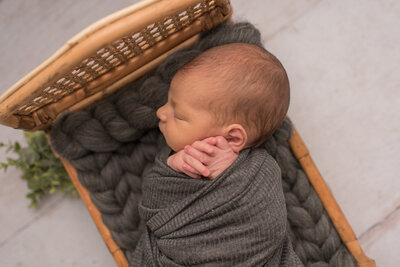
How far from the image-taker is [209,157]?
70 cm

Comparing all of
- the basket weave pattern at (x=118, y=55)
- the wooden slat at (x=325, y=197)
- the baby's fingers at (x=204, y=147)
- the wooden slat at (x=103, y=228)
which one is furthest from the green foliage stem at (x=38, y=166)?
the wooden slat at (x=325, y=197)

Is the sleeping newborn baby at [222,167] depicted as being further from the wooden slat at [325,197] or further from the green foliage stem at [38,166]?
the green foliage stem at [38,166]

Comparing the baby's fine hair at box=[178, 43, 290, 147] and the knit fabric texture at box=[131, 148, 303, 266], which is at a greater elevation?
the baby's fine hair at box=[178, 43, 290, 147]

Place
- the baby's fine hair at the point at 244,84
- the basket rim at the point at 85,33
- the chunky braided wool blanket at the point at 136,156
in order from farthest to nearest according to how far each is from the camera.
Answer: the chunky braided wool blanket at the point at 136,156, the baby's fine hair at the point at 244,84, the basket rim at the point at 85,33

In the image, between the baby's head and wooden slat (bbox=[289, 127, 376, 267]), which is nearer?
the baby's head

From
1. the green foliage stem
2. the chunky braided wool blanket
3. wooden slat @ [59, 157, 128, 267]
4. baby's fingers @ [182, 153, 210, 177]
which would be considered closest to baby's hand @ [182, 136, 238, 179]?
baby's fingers @ [182, 153, 210, 177]

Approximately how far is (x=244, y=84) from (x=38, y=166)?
0.66 metres

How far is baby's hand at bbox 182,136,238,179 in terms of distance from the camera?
0.67 m

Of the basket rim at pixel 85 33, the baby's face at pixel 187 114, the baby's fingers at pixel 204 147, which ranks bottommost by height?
the baby's fingers at pixel 204 147

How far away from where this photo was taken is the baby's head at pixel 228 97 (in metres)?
0.67

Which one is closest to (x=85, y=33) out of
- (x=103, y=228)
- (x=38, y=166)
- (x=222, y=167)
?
(x=222, y=167)

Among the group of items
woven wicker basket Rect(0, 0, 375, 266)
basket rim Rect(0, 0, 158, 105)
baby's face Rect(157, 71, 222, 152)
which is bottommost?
baby's face Rect(157, 71, 222, 152)

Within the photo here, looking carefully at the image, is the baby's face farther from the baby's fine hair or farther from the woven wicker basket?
the woven wicker basket

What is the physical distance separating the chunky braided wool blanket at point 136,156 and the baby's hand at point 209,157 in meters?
0.17
